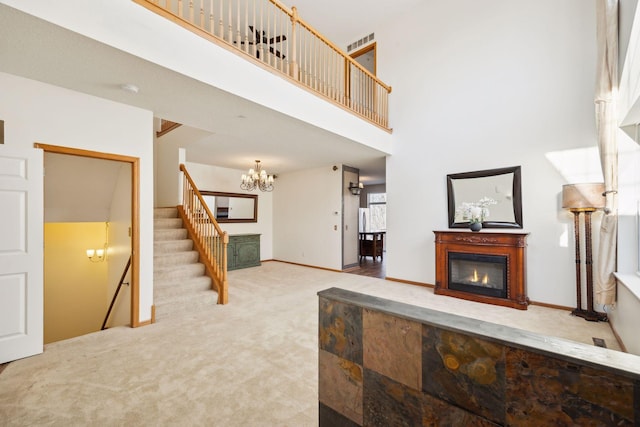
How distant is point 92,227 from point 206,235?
8.35ft

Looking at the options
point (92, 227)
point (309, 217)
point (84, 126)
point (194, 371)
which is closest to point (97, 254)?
point (92, 227)

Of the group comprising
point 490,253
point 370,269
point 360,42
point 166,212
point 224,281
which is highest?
point 360,42

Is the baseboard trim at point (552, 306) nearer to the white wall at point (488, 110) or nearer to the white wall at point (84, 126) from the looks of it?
the white wall at point (488, 110)

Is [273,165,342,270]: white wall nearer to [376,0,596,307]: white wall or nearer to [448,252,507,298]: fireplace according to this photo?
[376,0,596,307]: white wall

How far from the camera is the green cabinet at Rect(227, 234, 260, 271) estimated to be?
6.60m

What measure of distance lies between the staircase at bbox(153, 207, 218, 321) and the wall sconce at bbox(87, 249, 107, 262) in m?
1.49

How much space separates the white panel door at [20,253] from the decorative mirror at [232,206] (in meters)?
4.10

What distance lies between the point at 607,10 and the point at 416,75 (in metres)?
2.72

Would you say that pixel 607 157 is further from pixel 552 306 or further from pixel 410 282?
pixel 410 282

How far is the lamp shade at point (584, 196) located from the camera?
3.22 m

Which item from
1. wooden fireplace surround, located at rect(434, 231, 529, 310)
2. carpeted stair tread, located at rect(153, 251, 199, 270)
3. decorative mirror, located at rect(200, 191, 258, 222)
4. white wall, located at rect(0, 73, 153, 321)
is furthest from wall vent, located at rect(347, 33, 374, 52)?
carpeted stair tread, located at rect(153, 251, 199, 270)

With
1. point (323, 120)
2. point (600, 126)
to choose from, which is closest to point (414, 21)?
point (323, 120)

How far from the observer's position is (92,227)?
205 inches

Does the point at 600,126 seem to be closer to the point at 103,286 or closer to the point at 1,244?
the point at 1,244
